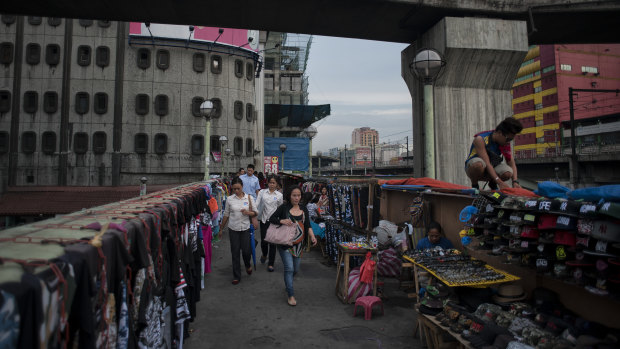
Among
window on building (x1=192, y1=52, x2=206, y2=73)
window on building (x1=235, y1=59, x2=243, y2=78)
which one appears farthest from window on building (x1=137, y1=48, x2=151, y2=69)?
window on building (x1=235, y1=59, x2=243, y2=78)

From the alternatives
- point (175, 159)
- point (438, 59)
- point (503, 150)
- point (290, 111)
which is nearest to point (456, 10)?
point (438, 59)

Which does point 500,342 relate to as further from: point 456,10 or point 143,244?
point 456,10

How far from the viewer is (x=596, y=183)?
3309 centimetres

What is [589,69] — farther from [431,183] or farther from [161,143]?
[431,183]

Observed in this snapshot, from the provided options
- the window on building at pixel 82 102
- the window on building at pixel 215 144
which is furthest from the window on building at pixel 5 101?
the window on building at pixel 215 144

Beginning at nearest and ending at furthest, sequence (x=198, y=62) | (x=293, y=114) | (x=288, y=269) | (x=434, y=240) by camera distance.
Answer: (x=434, y=240) < (x=288, y=269) < (x=198, y=62) < (x=293, y=114)

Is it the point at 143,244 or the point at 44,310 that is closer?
the point at 44,310

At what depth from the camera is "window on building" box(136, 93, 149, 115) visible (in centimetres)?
3048

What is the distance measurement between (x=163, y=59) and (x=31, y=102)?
11.2 metres

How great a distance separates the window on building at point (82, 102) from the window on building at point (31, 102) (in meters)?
3.18

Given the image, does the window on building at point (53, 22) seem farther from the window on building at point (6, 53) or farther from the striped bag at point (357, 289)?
the striped bag at point (357, 289)

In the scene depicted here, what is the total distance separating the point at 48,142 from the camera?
97.2ft

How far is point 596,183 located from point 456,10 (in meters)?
33.6

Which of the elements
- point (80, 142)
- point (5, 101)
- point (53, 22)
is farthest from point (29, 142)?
point (53, 22)
